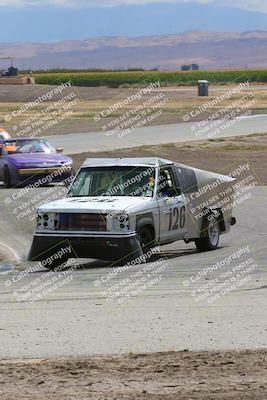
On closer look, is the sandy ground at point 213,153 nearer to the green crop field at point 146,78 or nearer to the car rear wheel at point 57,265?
the car rear wheel at point 57,265

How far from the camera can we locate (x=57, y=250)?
1534cm

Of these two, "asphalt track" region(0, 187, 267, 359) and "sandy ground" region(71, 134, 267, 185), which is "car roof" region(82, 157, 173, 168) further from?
"sandy ground" region(71, 134, 267, 185)

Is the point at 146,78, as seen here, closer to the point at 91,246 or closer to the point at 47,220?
the point at 47,220

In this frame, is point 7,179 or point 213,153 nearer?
point 7,179

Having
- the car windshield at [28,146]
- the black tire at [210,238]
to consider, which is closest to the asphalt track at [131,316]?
the black tire at [210,238]

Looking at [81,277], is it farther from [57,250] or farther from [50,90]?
[50,90]

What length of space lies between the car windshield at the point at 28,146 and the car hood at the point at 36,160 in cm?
45

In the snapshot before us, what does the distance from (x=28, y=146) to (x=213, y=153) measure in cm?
1091

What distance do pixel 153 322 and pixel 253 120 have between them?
43.1 meters

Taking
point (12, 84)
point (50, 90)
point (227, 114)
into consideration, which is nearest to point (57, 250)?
point (227, 114)

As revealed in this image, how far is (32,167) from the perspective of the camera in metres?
28.0

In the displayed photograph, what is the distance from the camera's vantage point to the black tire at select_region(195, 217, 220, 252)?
17.2 m

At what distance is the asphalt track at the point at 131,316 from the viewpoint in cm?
878

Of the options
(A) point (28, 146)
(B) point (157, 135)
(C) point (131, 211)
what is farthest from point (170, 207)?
(B) point (157, 135)
